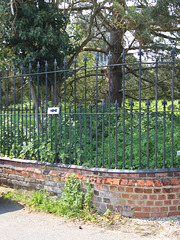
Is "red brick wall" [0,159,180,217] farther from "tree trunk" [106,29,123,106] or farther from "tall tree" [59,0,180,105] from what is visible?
"tree trunk" [106,29,123,106]

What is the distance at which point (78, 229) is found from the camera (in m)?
4.46

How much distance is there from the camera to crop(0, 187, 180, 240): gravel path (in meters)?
4.21

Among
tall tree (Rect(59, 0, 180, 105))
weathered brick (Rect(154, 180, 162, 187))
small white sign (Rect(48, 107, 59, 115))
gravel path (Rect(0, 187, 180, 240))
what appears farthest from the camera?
tall tree (Rect(59, 0, 180, 105))

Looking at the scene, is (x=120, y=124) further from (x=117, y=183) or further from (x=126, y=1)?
(x=126, y=1)

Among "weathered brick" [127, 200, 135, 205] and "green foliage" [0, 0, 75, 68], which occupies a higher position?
"green foliage" [0, 0, 75, 68]

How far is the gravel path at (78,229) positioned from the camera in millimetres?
4207

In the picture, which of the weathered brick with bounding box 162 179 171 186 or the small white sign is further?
the small white sign

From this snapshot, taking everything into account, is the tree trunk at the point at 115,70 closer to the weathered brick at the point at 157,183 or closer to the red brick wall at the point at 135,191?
the red brick wall at the point at 135,191

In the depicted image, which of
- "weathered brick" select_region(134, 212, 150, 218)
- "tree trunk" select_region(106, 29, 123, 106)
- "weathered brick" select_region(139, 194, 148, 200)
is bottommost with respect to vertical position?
"weathered brick" select_region(134, 212, 150, 218)

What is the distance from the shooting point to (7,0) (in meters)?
7.07

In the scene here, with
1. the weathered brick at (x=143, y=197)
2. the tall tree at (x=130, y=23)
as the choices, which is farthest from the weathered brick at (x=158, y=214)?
the tall tree at (x=130, y=23)

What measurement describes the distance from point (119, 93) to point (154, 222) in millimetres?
6078

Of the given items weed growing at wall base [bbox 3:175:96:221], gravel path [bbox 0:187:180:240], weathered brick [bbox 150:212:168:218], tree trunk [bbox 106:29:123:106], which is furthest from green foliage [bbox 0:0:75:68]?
weathered brick [bbox 150:212:168:218]

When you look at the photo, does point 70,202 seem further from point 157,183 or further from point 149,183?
point 157,183
